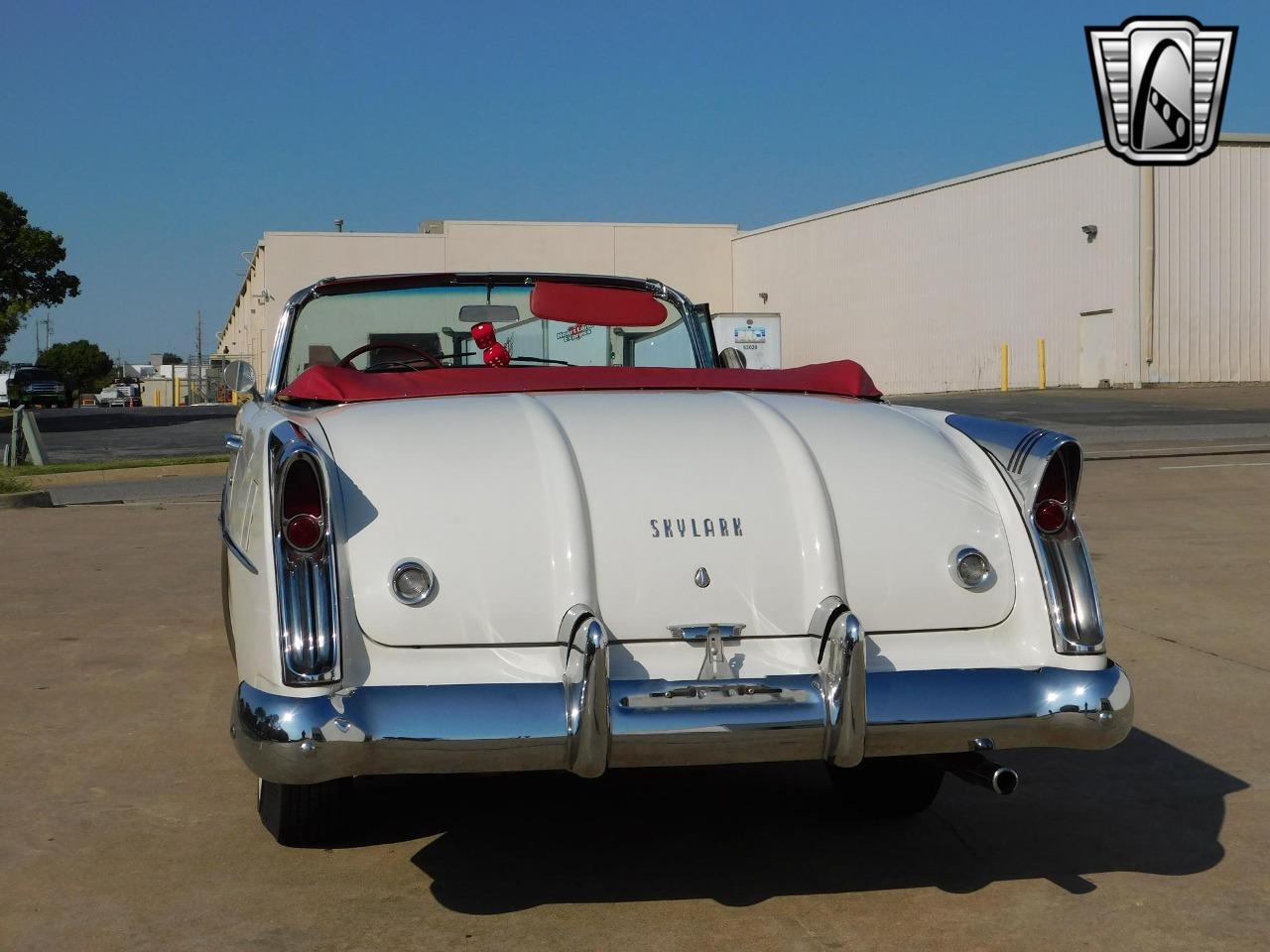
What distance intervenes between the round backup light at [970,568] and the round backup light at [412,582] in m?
1.19

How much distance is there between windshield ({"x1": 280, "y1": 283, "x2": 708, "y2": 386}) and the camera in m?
5.13

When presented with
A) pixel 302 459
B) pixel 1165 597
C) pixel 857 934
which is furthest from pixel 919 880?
pixel 1165 597

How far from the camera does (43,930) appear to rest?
10.3 ft

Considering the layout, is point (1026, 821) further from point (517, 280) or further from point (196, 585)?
point (196, 585)

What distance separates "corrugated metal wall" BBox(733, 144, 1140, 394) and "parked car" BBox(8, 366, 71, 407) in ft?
Answer: 89.2

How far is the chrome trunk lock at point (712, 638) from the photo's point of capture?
3.09m

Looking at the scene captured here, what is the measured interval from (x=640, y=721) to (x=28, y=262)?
142 ft

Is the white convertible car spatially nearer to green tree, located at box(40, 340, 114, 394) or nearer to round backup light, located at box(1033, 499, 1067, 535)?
round backup light, located at box(1033, 499, 1067, 535)

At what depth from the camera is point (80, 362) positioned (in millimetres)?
114375

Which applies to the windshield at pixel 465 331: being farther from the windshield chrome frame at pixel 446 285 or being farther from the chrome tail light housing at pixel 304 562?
the chrome tail light housing at pixel 304 562

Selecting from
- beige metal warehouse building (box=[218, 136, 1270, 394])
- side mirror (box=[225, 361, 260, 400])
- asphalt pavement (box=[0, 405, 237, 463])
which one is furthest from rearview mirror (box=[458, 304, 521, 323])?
beige metal warehouse building (box=[218, 136, 1270, 394])

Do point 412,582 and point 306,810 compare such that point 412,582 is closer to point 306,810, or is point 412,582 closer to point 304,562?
point 304,562

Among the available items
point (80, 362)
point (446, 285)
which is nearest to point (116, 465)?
point (446, 285)

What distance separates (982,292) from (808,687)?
113ft
